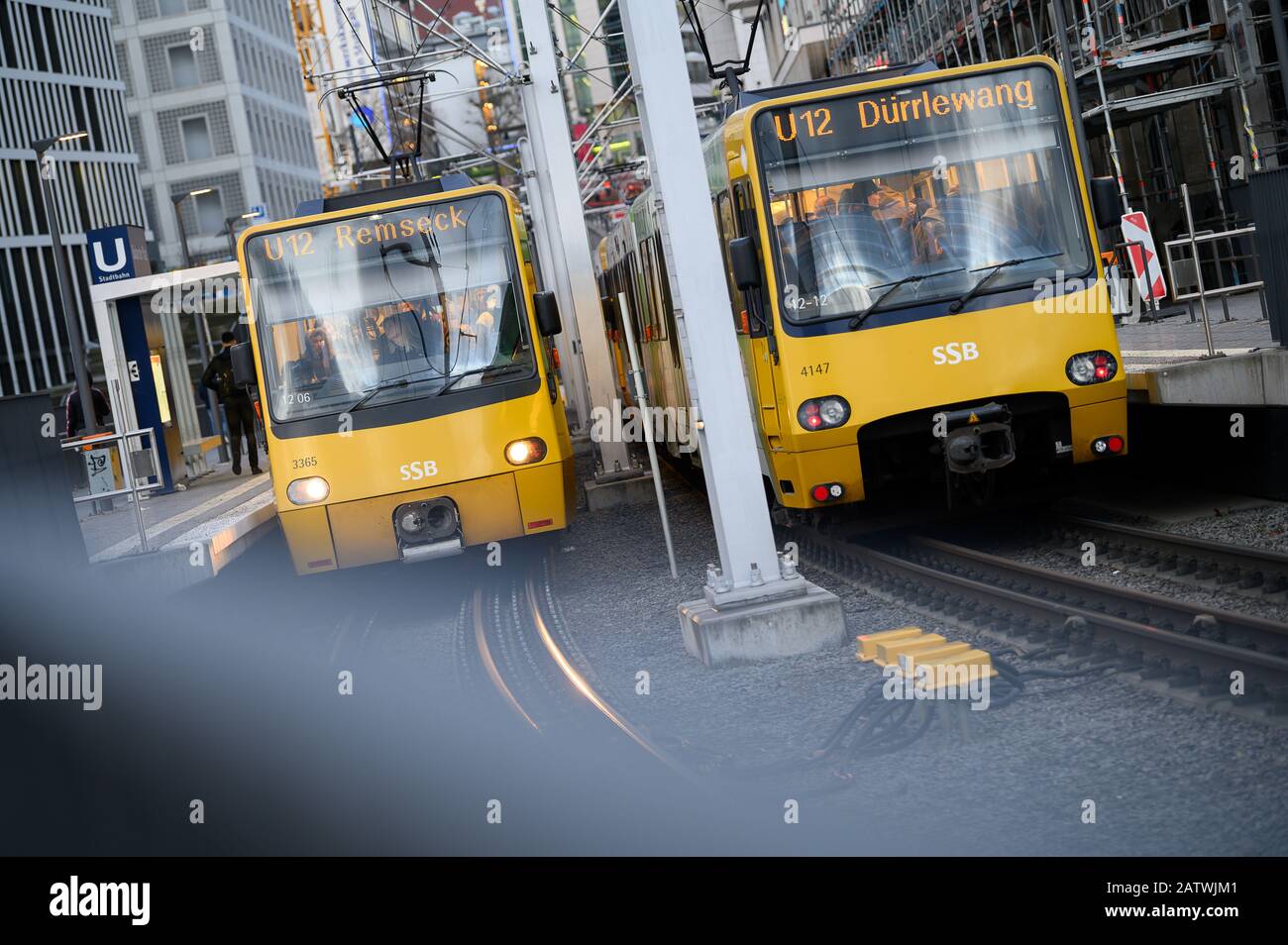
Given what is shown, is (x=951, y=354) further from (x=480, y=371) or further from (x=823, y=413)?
(x=480, y=371)

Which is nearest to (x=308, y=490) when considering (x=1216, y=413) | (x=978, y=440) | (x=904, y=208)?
(x=904, y=208)

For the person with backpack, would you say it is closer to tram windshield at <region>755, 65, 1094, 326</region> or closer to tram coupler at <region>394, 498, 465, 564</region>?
tram coupler at <region>394, 498, 465, 564</region>

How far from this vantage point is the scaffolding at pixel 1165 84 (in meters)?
21.7

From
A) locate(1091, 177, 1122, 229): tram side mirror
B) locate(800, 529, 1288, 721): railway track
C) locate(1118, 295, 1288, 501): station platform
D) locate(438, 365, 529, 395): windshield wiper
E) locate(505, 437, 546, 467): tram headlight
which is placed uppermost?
locate(1091, 177, 1122, 229): tram side mirror

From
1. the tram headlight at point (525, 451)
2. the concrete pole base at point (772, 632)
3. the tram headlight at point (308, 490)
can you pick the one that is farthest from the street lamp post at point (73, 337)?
the concrete pole base at point (772, 632)

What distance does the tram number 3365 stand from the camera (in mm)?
12805

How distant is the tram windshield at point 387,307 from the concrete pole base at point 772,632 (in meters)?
4.35

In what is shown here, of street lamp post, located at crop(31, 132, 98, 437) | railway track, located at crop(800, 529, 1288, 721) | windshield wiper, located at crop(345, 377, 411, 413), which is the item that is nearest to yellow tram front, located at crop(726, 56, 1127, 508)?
railway track, located at crop(800, 529, 1288, 721)

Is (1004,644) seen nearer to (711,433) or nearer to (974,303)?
(711,433)

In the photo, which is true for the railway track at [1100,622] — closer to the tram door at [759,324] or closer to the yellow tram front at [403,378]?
the tram door at [759,324]

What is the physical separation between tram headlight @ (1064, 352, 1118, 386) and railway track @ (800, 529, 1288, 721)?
1379mm

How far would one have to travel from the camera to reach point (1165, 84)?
2508 cm

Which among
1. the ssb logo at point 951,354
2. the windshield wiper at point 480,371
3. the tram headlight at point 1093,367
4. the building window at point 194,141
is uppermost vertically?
the building window at point 194,141
